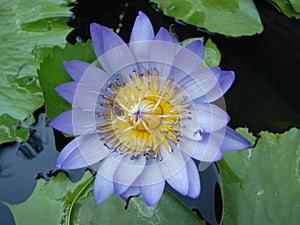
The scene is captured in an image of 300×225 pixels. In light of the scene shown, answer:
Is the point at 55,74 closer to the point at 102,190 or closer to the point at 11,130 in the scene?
the point at 11,130

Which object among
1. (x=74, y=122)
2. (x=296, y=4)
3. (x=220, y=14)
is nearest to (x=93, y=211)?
(x=74, y=122)

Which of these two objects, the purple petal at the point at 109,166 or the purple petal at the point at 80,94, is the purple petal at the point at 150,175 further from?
the purple petal at the point at 80,94

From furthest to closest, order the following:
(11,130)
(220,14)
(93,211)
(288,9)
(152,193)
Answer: (288,9)
(220,14)
(11,130)
(93,211)
(152,193)

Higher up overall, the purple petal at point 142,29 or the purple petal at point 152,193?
the purple petal at point 142,29

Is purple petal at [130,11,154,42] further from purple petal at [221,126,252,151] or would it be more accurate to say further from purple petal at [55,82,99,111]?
purple petal at [221,126,252,151]

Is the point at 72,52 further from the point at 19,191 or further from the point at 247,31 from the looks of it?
the point at 247,31

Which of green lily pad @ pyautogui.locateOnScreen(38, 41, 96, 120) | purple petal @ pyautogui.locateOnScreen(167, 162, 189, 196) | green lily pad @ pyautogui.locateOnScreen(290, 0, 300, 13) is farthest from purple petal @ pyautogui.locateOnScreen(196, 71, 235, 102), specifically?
green lily pad @ pyautogui.locateOnScreen(290, 0, 300, 13)

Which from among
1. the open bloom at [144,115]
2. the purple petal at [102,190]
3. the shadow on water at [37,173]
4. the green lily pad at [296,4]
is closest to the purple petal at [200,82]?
the open bloom at [144,115]
